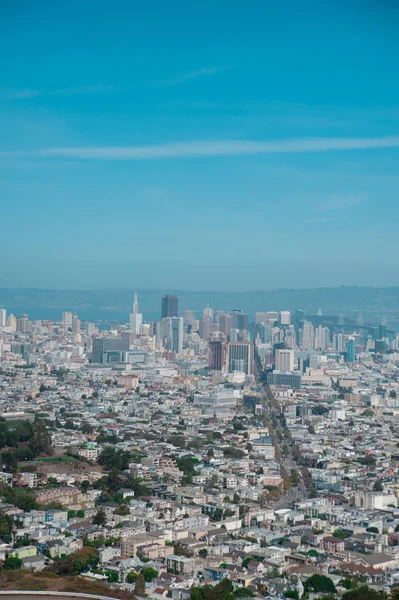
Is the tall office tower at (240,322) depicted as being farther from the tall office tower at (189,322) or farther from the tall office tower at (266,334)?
the tall office tower at (189,322)

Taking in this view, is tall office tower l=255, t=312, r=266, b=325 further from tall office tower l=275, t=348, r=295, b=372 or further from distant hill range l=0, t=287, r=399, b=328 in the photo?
tall office tower l=275, t=348, r=295, b=372

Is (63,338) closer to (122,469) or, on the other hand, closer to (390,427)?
(390,427)

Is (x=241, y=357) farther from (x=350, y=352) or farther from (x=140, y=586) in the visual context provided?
(x=140, y=586)

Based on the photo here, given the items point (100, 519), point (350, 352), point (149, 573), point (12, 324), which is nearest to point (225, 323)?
point (350, 352)

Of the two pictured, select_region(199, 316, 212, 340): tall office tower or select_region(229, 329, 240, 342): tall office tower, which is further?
select_region(199, 316, 212, 340): tall office tower

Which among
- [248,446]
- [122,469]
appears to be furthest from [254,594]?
[248,446]

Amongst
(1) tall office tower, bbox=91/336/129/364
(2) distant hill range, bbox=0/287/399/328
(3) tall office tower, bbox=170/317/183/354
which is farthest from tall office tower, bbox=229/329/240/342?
(2) distant hill range, bbox=0/287/399/328
